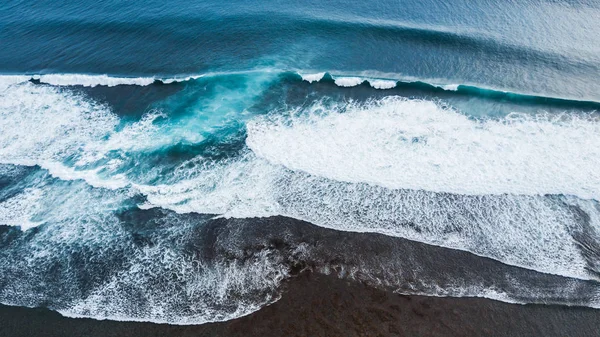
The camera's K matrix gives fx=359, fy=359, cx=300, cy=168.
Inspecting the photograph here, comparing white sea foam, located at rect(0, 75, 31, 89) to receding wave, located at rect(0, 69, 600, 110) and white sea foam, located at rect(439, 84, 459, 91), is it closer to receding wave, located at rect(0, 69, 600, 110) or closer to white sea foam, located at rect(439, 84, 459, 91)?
receding wave, located at rect(0, 69, 600, 110)

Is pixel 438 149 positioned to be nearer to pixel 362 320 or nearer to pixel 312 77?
pixel 312 77

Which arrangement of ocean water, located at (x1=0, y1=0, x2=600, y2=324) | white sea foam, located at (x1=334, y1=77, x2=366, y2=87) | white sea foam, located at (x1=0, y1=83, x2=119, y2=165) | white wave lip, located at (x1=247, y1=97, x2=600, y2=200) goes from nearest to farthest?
ocean water, located at (x1=0, y1=0, x2=600, y2=324)
white wave lip, located at (x1=247, y1=97, x2=600, y2=200)
white sea foam, located at (x1=0, y1=83, x2=119, y2=165)
white sea foam, located at (x1=334, y1=77, x2=366, y2=87)

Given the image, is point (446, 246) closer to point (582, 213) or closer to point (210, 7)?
point (582, 213)

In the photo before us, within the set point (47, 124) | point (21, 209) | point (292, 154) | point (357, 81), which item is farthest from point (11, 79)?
point (357, 81)

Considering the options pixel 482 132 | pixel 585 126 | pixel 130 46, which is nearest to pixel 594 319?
pixel 482 132

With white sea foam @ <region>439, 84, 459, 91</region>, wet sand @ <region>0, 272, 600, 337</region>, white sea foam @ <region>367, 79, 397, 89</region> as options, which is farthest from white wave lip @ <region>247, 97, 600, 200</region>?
wet sand @ <region>0, 272, 600, 337</region>
